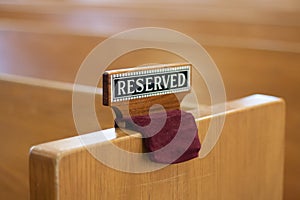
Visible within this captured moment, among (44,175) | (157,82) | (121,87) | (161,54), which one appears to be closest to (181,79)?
(157,82)

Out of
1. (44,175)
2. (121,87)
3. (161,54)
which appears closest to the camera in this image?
(44,175)

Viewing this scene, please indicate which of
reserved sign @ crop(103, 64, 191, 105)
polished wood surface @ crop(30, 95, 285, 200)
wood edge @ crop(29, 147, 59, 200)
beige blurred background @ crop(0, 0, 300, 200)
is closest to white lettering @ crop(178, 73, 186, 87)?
reserved sign @ crop(103, 64, 191, 105)

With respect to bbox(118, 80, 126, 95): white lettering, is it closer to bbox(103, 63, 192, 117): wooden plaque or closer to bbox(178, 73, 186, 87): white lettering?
bbox(103, 63, 192, 117): wooden plaque

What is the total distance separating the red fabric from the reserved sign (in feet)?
0.18

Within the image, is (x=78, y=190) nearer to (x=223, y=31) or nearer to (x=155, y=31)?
(x=223, y=31)

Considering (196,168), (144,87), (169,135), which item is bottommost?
(196,168)

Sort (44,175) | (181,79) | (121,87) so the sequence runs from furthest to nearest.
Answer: (181,79), (121,87), (44,175)

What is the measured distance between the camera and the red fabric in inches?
49.2

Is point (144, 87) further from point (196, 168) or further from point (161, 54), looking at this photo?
point (161, 54)

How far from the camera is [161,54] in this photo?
9.73ft

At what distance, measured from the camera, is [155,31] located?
2998mm

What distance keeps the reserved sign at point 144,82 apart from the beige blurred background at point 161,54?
35.2 inches

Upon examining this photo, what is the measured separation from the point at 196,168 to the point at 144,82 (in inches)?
10.5

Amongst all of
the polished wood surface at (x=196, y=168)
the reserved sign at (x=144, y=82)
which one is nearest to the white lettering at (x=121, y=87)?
the reserved sign at (x=144, y=82)
